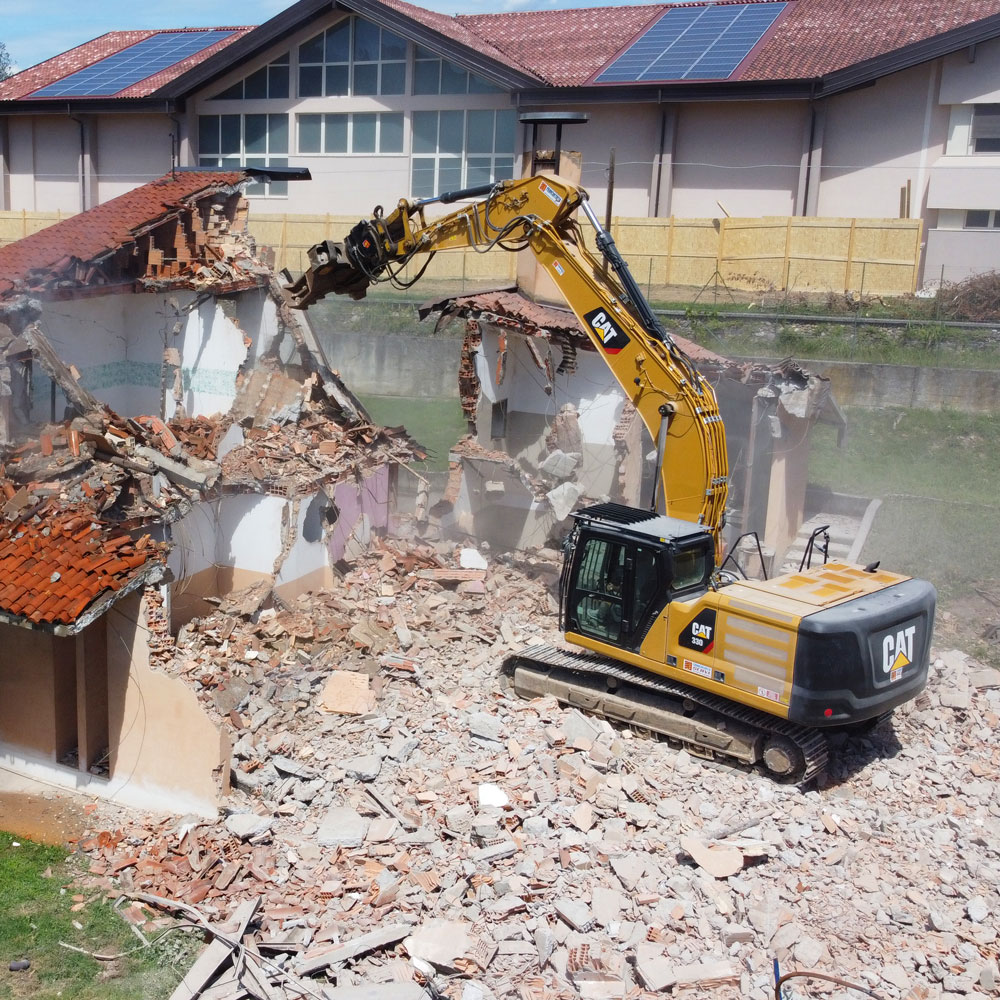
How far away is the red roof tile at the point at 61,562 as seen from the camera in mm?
11438

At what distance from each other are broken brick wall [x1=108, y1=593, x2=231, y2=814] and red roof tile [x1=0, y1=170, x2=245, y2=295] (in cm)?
527

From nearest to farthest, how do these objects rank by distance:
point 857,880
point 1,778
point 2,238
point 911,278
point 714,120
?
1. point 857,880
2. point 1,778
3. point 911,278
4. point 714,120
5. point 2,238

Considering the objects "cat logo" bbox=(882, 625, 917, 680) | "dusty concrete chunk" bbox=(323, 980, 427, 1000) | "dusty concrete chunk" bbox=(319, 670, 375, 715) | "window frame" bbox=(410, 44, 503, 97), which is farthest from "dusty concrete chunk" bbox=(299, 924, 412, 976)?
"window frame" bbox=(410, 44, 503, 97)

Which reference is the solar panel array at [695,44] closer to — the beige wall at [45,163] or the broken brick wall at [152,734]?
the beige wall at [45,163]

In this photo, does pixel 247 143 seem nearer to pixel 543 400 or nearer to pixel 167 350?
pixel 167 350

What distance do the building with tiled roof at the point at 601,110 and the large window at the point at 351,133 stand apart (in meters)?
0.04

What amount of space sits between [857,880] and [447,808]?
3760 millimetres

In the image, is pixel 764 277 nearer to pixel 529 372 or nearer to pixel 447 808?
pixel 529 372

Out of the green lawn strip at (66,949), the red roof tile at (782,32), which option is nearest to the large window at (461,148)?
the red roof tile at (782,32)

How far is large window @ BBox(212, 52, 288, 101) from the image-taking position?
102ft

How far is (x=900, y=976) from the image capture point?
28.5 ft

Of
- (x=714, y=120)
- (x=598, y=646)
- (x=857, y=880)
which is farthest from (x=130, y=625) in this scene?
(x=714, y=120)

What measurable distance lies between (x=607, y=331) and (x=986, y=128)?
18250 mm

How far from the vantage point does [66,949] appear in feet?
32.6
